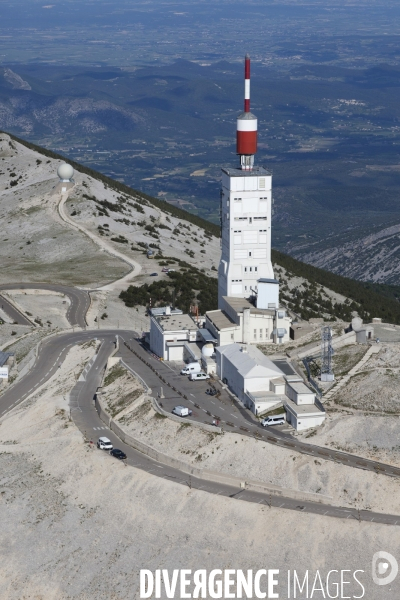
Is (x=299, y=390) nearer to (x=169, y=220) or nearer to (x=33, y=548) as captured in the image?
(x=33, y=548)

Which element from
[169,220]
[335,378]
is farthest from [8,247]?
[335,378]

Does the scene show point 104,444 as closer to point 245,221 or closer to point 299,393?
point 299,393

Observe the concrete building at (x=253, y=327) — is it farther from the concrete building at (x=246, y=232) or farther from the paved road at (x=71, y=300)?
the paved road at (x=71, y=300)

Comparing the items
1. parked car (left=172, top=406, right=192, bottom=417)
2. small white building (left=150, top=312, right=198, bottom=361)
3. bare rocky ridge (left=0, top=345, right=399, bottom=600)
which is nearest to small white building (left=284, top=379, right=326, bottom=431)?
bare rocky ridge (left=0, top=345, right=399, bottom=600)

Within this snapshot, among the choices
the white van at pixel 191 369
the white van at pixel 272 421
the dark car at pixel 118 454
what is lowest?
the white van at pixel 191 369

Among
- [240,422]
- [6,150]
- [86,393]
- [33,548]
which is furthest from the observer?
[6,150]

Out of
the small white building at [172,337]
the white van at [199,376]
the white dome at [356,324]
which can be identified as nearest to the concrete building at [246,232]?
the small white building at [172,337]

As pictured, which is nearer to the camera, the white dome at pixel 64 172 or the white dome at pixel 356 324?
the white dome at pixel 356 324
